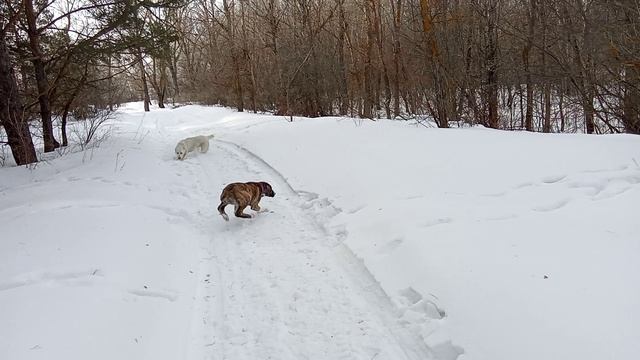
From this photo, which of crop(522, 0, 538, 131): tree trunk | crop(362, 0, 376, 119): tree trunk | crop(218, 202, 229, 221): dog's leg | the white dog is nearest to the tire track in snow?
crop(218, 202, 229, 221): dog's leg

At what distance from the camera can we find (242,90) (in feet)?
102

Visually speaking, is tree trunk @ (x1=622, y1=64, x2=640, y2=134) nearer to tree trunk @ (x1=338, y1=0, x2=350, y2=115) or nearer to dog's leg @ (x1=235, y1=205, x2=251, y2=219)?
dog's leg @ (x1=235, y1=205, x2=251, y2=219)

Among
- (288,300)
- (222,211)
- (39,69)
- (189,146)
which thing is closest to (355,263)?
(288,300)

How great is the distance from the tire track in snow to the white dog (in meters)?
5.71

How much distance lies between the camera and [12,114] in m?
10.8

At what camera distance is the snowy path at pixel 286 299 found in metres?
3.82

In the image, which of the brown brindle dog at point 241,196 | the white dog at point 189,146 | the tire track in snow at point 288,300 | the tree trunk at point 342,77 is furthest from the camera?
the tree trunk at point 342,77

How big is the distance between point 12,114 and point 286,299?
10078 mm

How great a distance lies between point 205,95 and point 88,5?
2980cm

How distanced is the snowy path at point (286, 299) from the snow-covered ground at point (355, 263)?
0.07 ft

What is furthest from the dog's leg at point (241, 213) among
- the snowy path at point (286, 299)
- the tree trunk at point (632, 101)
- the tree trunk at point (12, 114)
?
the tree trunk at point (632, 101)

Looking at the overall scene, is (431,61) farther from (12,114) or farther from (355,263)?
(12,114)

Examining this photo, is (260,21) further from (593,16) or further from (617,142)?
(617,142)

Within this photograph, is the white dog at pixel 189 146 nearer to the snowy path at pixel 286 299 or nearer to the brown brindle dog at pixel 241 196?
the snowy path at pixel 286 299
